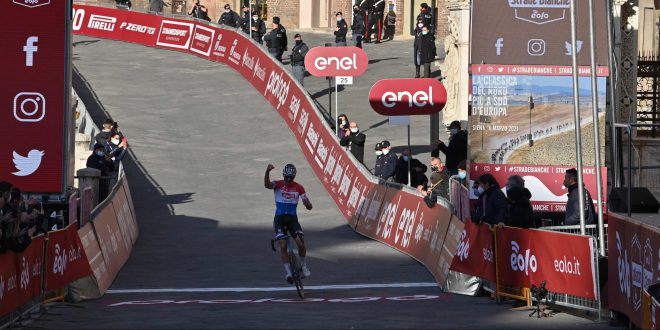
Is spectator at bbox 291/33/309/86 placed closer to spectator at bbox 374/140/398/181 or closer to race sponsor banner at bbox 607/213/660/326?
spectator at bbox 374/140/398/181

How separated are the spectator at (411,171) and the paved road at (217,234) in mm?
1648

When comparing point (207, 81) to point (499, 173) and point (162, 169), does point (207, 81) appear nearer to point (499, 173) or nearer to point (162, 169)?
point (162, 169)

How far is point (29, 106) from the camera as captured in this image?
21.6m

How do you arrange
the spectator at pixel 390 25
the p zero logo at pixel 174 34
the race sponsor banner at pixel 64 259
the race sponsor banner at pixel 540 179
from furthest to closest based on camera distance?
the spectator at pixel 390 25 < the p zero logo at pixel 174 34 < the race sponsor banner at pixel 540 179 < the race sponsor banner at pixel 64 259

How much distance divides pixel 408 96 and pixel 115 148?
8.29 m

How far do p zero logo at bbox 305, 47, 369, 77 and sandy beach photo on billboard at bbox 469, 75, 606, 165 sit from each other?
11.2 metres

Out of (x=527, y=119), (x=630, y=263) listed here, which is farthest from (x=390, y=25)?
(x=630, y=263)

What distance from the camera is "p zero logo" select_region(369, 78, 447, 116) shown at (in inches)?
1080

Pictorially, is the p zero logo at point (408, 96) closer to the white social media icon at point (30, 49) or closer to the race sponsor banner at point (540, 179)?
the race sponsor banner at point (540, 179)

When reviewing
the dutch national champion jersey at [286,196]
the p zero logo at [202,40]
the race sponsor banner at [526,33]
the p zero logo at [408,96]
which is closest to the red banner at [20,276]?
the dutch national champion jersey at [286,196]

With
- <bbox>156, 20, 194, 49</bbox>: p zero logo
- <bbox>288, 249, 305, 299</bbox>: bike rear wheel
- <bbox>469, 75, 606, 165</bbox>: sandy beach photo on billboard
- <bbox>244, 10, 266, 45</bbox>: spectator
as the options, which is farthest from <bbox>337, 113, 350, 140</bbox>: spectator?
<bbox>156, 20, 194, 49</bbox>: p zero logo

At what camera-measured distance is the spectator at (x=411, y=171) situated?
95.7 ft

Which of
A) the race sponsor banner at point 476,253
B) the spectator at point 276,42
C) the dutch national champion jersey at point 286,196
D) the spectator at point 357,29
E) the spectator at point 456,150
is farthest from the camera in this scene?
the spectator at point 357,29

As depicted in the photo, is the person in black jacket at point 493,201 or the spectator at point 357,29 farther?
the spectator at point 357,29
